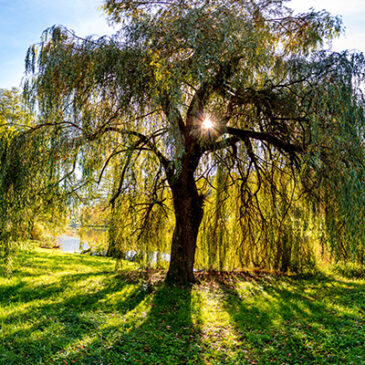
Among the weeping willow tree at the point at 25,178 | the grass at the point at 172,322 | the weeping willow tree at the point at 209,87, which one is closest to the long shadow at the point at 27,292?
the grass at the point at 172,322

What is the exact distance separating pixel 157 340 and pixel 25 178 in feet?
10.5

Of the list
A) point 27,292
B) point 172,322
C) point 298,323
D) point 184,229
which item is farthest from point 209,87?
point 27,292

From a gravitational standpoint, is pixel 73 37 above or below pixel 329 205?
above

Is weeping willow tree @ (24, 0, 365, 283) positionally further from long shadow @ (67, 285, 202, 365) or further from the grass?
long shadow @ (67, 285, 202, 365)

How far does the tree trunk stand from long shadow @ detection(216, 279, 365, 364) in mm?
1117

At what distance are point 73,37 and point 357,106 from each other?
449 cm

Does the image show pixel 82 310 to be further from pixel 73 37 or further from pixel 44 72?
pixel 73 37

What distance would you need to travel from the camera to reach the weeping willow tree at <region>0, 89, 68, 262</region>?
4492mm

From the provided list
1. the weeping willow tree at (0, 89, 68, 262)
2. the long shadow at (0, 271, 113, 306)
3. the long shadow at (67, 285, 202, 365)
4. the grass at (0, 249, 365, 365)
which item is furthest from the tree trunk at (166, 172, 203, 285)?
the weeping willow tree at (0, 89, 68, 262)

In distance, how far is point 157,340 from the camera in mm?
3916

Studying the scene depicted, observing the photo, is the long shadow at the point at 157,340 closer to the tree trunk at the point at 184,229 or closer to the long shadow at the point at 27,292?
the tree trunk at the point at 184,229

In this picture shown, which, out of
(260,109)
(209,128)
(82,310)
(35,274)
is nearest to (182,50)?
(209,128)

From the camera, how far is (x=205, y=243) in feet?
24.8

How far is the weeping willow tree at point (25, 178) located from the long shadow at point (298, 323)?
378 cm
